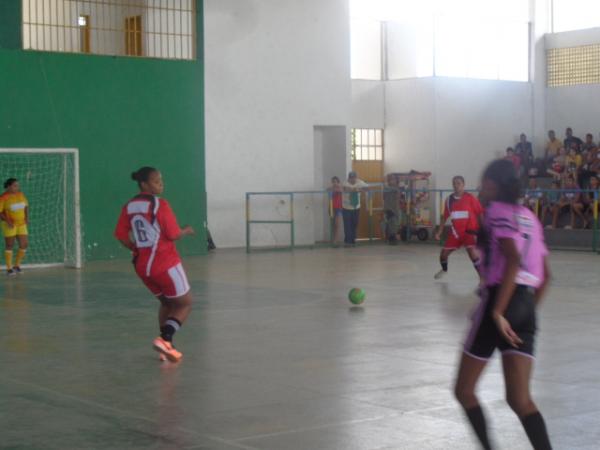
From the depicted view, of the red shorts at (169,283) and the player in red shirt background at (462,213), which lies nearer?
the red shorts at (169,283)

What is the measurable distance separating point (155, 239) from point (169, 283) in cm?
45

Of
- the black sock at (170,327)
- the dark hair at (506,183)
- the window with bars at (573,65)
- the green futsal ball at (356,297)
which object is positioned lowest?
the green futsal ball at (356,297)

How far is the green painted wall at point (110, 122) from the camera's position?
77.3ft

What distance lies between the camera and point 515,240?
19.6 feet

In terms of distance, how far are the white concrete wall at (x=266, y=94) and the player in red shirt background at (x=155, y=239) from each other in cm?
→ 1753

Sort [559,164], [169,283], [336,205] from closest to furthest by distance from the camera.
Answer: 1. [169,283]
2. [336,205]
3. [559,164]

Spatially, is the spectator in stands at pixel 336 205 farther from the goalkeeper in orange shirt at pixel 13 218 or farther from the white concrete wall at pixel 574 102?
the goalkeeper in orange shirt at pixel 13 218

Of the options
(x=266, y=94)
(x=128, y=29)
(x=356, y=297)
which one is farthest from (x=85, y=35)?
(x=356, y=297)

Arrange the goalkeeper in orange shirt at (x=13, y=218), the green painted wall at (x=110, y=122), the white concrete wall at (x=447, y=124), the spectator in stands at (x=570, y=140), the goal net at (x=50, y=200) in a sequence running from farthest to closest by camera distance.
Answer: the white concrete wall at (x=447, y=124) < the spectator in stands at (x=570, y=140) < the green painted wall at (x=110, y=122) < the goal net at (x=50, y=200) < the goalkeeper in orange shirt at (x=13, y=218)

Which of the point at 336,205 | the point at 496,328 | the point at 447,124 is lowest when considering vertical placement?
the point at 496,328

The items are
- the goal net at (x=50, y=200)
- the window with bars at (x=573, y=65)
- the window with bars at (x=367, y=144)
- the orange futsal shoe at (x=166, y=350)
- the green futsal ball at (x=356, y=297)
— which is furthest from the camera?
the window with bars at (x=573, y=65)

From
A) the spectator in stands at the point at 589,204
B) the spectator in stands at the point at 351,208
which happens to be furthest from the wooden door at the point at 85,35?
the spectator in stands at the point at 589,204

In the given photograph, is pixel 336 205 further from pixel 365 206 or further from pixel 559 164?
pixel 559 164

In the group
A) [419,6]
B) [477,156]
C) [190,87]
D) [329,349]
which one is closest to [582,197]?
[477,156]
